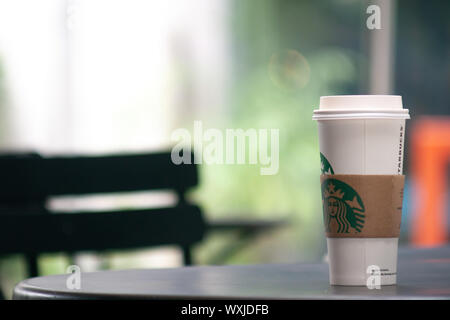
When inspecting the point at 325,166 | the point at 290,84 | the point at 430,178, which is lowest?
the point at 430,178

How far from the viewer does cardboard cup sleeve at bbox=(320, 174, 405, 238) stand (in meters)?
0.82

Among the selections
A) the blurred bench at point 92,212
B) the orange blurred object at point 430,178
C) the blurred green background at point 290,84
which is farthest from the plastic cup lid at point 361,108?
the blurred green background at point 290,84

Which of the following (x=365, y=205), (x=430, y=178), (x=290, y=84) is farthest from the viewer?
(x=290, y=84)

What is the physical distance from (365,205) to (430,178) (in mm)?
4253

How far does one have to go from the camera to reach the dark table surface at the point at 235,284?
747 millimetres

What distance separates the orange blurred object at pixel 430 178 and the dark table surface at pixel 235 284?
3894mm

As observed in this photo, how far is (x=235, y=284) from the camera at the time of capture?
0.85m

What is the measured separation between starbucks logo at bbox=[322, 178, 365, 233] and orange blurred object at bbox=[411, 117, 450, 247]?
4.04 m

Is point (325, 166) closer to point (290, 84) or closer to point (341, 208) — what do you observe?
point (341, 208)

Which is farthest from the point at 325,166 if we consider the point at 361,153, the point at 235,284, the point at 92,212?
the point at 92,212

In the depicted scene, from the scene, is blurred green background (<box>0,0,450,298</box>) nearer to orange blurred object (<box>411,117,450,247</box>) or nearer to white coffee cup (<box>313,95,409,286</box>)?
orange blurred object (<box>411,117,450,247</box>)

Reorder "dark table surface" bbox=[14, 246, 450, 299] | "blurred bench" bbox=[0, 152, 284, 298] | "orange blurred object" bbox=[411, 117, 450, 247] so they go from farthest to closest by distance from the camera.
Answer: "orange blurred object" bbox=[411, 117, 450, 247], "blurred bench" bbox=[0, 152, 284, 298], "dark table surface" bbox=[14, 246, 450, 299]

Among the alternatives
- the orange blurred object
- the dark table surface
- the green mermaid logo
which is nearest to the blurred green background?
the orange blurred object

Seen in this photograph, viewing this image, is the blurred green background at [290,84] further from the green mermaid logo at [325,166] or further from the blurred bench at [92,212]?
the green mermaid logo at [325,166]
